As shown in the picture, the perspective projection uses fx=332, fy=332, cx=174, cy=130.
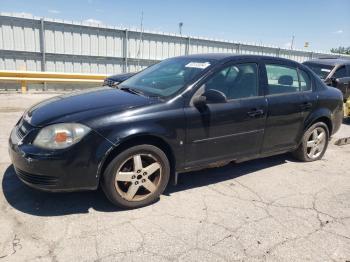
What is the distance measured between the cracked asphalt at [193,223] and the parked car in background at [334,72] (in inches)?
191

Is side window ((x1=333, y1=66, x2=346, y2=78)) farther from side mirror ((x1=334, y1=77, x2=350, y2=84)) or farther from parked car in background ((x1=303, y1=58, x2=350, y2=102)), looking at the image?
side mirror ((x1=334, y1=77, x2=350, y2=84))

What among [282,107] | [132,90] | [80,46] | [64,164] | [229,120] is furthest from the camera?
[80,46]

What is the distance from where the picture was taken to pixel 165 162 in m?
3.54

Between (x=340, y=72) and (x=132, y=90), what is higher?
(x=340, y=72)

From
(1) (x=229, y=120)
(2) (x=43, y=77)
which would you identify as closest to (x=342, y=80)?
(1) (x=229, y=120)

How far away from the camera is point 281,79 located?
4672 mm

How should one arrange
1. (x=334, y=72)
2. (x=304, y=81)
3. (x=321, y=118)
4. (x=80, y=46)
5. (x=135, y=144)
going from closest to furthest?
(x=135, y=144) < (x=304, y=81) < (x=321, y=118) < (x=334, y=72) < (x=80, y=46)

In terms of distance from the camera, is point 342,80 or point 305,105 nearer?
point 305,105

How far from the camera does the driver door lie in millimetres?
3713

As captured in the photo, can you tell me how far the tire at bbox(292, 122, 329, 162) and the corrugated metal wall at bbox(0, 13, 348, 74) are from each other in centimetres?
952

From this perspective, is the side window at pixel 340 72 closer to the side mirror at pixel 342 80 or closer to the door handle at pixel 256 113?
the side mirror at pixel 342 80

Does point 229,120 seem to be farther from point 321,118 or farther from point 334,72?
point 334,72

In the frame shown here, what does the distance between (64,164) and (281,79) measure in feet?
10.4

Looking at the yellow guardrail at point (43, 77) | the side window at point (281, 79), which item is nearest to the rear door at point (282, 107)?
the side window at point (281, 79)
